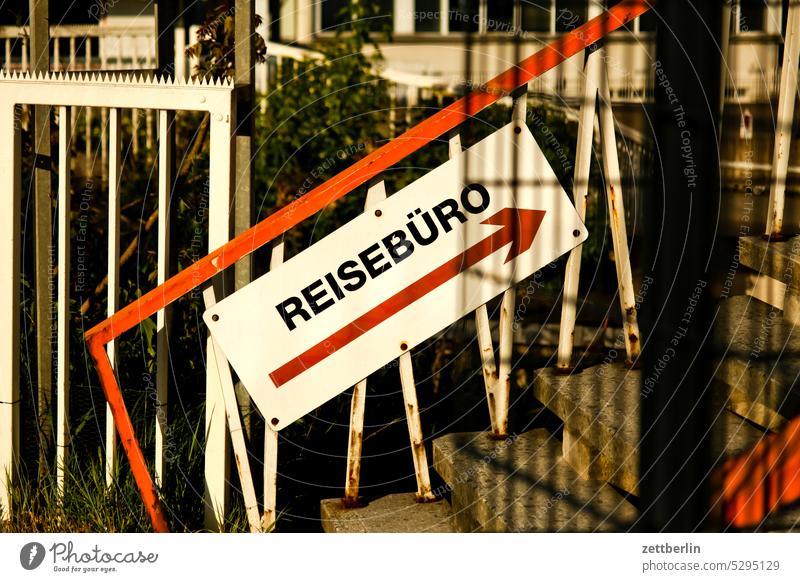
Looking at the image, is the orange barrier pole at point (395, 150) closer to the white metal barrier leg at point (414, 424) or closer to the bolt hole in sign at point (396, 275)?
the bolt hole in sign at point (396, 275)

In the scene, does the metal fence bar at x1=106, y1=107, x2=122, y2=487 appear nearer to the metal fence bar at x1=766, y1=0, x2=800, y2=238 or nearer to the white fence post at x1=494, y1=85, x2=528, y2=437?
the white fence post at x1=494, y1=85, x2=528, y2=437

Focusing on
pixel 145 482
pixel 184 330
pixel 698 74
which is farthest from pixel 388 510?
pixel 698 74

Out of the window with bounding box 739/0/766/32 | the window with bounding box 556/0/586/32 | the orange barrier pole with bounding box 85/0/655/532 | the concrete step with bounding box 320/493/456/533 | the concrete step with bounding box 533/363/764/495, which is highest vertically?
the window with bounding box 556/0/586/32

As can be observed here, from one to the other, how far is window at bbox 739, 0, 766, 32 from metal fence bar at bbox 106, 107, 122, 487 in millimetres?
2203

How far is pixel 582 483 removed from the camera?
9.79ft

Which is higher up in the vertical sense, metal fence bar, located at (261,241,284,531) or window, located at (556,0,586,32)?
window, located at (556,0,586,32)

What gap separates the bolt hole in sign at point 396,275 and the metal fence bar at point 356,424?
0.15 ft

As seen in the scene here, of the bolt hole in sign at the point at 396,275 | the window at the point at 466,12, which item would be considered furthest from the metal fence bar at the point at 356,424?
the window at the point at 466,12

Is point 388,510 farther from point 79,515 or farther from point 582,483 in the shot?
point 79,515

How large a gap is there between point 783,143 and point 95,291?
271 centimetres

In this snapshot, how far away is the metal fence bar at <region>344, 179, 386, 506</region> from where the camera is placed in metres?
2.90

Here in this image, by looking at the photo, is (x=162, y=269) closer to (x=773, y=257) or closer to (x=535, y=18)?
(x=773, y=257)

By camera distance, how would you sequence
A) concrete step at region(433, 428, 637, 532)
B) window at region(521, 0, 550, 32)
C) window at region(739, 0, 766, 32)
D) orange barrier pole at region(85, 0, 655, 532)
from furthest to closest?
1. window at region(521, 0, 550, 32)
2. window at region(739, 0, 766, 32)
3. concrete step at region(433, 428, 637, 532)
4. orange barrier pole at region(85, 0, 655, 532)

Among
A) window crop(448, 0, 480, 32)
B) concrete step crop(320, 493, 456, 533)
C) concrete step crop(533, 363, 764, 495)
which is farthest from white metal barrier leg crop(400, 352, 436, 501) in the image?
window crop(448, 0, 480, 32)
